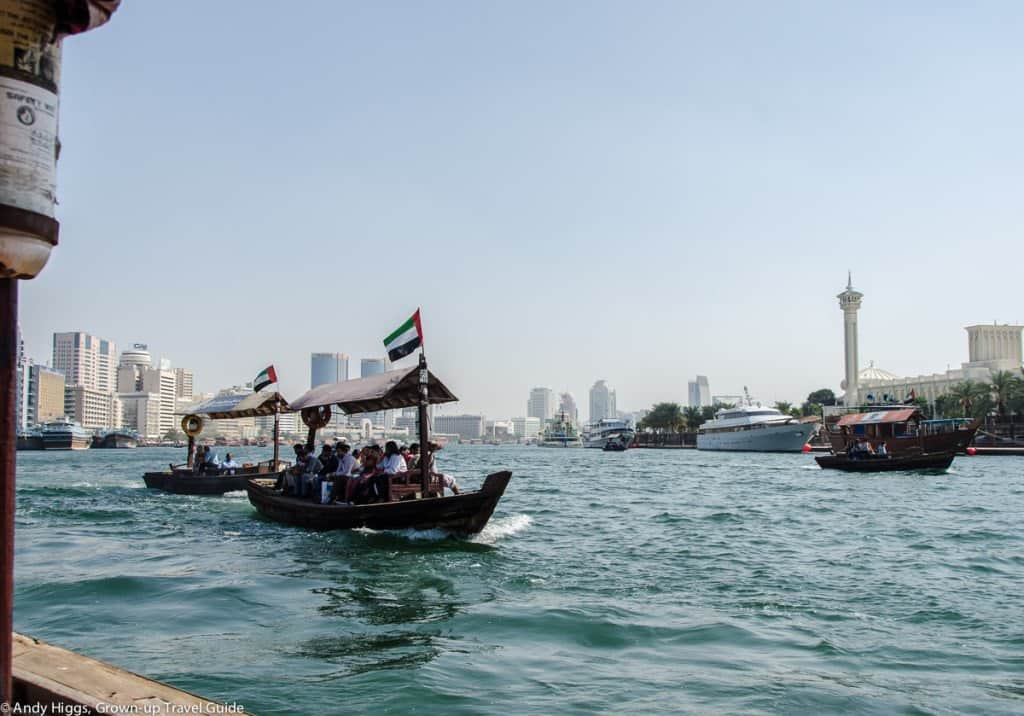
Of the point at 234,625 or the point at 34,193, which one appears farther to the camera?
the point at 234,625

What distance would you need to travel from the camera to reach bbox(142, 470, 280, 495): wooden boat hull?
99.9ft

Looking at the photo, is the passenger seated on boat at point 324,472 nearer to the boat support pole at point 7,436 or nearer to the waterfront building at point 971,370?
the boat support pole at point 7,436

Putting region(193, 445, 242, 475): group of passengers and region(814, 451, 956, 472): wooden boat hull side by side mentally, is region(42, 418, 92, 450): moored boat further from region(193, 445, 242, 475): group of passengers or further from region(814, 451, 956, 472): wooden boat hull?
region(814, 451, 956, 472): wooden boat hull

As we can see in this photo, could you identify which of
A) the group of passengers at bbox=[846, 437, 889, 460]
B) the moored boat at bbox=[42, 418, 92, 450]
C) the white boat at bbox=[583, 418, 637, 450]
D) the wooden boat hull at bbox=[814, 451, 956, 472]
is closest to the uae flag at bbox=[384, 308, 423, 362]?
the wooden boat hull at bbox=[814, 451, 956, 472]

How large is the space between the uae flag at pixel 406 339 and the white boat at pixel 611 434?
102 meters

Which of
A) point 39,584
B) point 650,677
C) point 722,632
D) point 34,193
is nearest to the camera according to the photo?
point 34,193

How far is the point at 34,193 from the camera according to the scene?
2.53 m

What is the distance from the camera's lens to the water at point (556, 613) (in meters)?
7.24

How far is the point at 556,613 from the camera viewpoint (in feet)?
33.2

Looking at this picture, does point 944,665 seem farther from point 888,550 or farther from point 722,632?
point 888,550

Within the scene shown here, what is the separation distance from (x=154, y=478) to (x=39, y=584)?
929 inches

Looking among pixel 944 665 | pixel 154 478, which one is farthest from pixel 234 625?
pixel 154 478

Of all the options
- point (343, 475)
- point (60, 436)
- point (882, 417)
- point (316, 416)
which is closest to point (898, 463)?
point (882, 417)

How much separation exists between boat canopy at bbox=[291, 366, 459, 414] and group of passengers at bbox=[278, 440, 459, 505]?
1057mm
